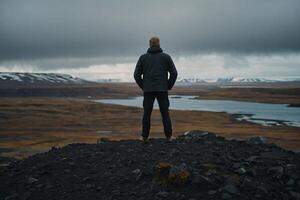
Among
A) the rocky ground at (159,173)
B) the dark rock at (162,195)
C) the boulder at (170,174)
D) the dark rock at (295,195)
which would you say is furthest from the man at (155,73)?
the dark rock at (295,195)

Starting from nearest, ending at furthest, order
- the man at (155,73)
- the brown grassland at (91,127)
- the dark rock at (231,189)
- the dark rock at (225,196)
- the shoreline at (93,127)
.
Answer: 1. the dark rock at (225,196)
2. the dark rock at (231,189)
3. the man at (155,73)
4. the brown grassland at (91,127)
5. the shoreline at (93,127)

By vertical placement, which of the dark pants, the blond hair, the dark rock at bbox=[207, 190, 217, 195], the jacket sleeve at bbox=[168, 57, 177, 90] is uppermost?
the blond hair

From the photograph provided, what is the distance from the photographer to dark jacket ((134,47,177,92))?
1117 centimetres

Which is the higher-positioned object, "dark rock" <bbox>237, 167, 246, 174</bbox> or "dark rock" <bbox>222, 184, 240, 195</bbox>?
"dark rock" <bbox>237, 167, 246, 174</bbox>

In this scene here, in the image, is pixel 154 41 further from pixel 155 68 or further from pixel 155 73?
pixel 155 73

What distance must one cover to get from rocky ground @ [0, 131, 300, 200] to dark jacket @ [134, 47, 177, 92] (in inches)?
68.6

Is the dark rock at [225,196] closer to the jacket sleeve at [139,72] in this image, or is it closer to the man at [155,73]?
the man at [155,73]

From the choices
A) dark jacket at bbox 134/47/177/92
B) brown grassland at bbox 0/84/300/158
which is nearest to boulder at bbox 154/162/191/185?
dark jacket at bbox 134/47/177/92

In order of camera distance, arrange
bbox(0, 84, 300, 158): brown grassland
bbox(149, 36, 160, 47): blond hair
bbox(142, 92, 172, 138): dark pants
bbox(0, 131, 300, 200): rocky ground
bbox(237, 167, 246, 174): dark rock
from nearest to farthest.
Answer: bbox(0, 131, 300, 200): rocky ground, bbox(237, 167, 246, 174): dark rock, bbox(149, 36, 160, 47): blond hair, bbox(142, 92, 172, 138): dark pants, bbox(0, 84, 300, 158): brown grassland

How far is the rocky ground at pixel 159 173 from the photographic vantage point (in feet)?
28.1

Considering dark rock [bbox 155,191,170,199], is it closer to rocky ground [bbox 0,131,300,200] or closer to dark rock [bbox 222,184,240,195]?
rocky ground [bbox 0,131,300,200]

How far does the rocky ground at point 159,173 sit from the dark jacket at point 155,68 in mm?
1742

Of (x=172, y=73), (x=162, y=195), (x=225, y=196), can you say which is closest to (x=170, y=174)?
(x=162, y=195)

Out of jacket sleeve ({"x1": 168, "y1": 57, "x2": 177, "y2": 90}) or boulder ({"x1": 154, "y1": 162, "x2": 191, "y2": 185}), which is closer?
boulder ({"x1": 154, "y1": 162, "x2": 191, "y2": 185})
